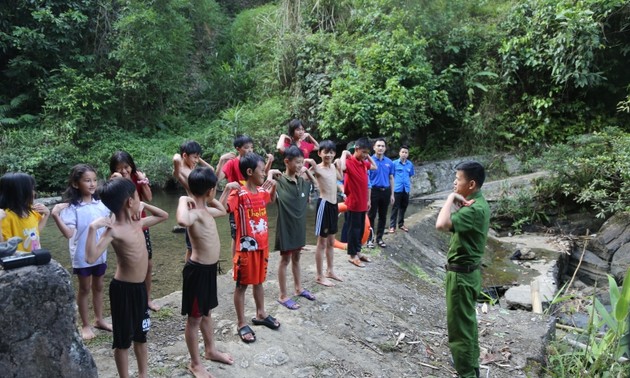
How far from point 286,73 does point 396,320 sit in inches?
489

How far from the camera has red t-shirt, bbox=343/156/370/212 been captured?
599 cm

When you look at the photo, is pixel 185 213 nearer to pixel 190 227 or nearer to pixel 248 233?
pixel 190 227

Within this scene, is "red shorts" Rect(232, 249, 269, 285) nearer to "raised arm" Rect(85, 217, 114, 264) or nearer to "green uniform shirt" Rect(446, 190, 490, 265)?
"raised arm" Rect(85, 217, 114, 264)

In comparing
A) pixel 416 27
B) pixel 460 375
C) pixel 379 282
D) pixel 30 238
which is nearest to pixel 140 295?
pixel 30 238

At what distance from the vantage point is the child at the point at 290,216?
15.2 feet

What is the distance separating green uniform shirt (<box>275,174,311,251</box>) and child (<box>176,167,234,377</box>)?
40.4 inches

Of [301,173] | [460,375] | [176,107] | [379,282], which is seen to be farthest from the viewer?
[176,107]

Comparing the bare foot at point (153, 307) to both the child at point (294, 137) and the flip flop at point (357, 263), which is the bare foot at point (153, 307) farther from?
the flip flop at point (357, 263)

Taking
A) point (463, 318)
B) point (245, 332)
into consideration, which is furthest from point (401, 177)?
point (245, 332)

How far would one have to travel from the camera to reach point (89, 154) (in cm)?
1477

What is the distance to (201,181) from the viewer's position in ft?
11.6

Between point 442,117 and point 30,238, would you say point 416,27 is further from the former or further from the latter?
point 30,238

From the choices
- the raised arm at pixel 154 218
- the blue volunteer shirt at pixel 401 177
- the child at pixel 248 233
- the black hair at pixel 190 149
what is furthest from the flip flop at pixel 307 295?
the blue volunteer shirt at pixel 401 177

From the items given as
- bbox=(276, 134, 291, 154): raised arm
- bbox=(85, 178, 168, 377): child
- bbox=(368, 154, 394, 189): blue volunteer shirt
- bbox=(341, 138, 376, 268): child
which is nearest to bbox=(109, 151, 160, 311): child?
bbox=(85, 178, 168, 377): child
